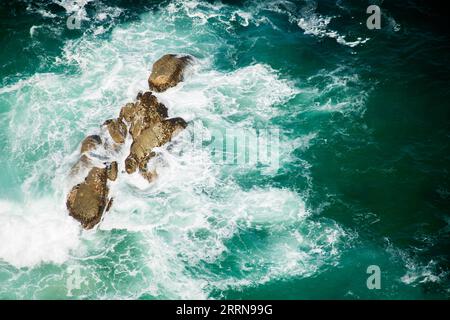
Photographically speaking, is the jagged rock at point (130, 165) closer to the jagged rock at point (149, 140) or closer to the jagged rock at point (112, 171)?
the jagged rock at point (149, 140)

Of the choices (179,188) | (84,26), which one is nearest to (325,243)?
(179,188)

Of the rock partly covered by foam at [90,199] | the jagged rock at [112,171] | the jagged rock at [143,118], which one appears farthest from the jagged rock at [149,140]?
the rock partly covered by foam at [90,199]

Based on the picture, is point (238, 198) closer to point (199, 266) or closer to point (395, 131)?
point (199, 266)

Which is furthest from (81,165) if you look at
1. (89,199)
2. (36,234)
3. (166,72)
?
(166,72)

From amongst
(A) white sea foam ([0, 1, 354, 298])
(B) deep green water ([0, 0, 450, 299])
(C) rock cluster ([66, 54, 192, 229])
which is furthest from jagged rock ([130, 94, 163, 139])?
(B) deep green water ([0, 0, 450, 299])

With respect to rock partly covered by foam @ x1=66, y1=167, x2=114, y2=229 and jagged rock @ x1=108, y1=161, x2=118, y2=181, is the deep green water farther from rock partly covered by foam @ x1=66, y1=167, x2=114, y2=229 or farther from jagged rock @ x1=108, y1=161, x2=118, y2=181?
rock partly covered by foam @ x1=66, y1=167, x2=114, y2=229

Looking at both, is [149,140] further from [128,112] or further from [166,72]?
[166,72]
